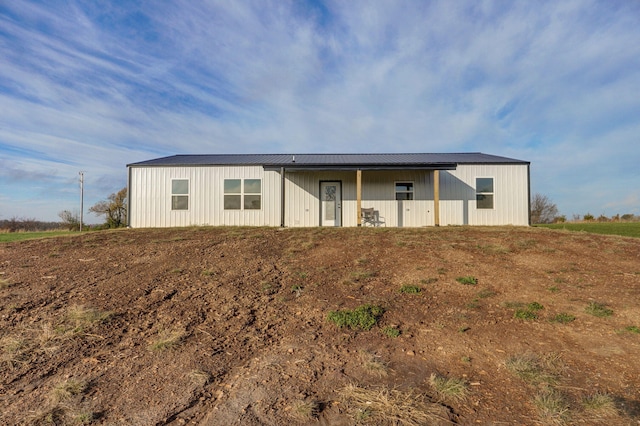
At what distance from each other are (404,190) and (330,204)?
3.33 meters

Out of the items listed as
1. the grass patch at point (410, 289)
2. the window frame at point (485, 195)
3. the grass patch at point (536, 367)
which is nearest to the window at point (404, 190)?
the window frame at point (485, 195)

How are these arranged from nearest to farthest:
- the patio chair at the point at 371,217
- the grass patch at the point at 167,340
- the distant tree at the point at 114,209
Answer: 1. the grass patch at the point at 167,340
2. the patio chair at the point at 371,217
3. the distant tree at the point at 114,209

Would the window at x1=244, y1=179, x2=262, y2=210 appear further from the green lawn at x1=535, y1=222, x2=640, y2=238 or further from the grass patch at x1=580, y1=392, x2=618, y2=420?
the grass patch at x1=580, y1=392, x2=618, y2=420

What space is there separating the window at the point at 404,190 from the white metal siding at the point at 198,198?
529cm

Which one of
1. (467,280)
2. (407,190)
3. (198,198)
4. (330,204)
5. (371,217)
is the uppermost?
(407,190)

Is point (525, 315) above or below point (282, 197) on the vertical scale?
below

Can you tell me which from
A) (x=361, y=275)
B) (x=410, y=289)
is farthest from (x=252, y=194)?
(x=410, y=289)

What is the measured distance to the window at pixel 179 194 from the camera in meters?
15.2

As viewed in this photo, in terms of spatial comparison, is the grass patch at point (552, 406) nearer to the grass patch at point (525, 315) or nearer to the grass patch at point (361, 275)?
the grass patch at point (525, 315)

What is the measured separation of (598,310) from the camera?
460cm

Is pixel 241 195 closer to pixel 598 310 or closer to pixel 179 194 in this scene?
pixel 179 194

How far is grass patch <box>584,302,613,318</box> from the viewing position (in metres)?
Answer: 4.51

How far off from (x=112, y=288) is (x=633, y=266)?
9515 mm

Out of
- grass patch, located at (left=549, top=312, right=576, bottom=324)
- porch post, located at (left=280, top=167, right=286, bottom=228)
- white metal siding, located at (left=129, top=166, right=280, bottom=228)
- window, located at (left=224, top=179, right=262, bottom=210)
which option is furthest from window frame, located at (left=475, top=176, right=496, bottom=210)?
grass patch, located at (left=549, top=312, right=576, bottom=324)
